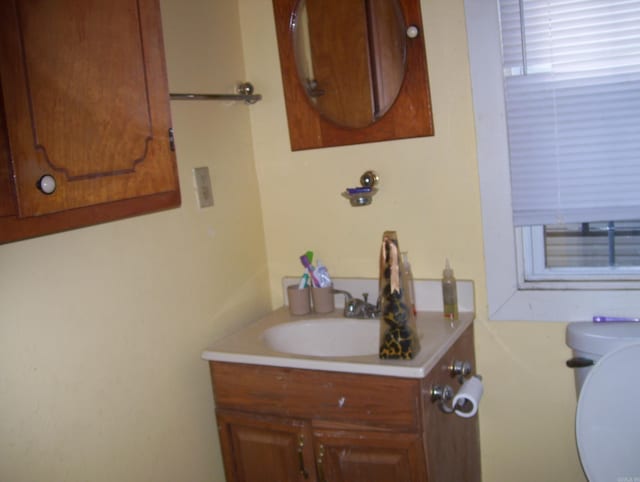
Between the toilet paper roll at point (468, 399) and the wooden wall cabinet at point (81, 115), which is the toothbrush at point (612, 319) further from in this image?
the wooden wall cabinet at point (81, 115)

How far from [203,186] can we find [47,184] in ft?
2.54

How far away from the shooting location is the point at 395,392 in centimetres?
140

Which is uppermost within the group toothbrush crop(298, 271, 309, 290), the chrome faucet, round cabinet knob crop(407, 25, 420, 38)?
round cabinet knob crop(407, 25, 420, 38)

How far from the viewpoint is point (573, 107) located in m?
1.56

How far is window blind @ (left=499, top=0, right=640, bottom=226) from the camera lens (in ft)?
4.95

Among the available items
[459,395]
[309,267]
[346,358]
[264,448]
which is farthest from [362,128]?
[264,448]

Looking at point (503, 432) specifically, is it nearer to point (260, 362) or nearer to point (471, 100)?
point (260, 362)

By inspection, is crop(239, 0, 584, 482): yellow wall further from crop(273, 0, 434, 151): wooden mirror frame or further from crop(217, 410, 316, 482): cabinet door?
crop(217, 410, 316, 482): cabinet door

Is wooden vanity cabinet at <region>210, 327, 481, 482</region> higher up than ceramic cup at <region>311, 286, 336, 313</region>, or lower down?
lower down

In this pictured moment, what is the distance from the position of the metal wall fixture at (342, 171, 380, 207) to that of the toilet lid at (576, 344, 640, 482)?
0.72 metres

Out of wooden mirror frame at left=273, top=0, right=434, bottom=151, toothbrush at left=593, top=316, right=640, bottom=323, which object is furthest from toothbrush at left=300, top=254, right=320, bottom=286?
toothbrush at left=593, top=316, right=640, bottom=323

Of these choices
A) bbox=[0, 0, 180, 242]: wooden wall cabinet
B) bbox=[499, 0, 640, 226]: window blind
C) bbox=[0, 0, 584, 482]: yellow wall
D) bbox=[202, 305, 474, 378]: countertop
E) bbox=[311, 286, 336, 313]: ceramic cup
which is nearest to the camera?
bbox=[0, 0, 180, 242]: wooden wall cabinet

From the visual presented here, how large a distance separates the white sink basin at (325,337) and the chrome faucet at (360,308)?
0.7 inches

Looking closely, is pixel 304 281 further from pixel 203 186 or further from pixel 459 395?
pixel 459 395
